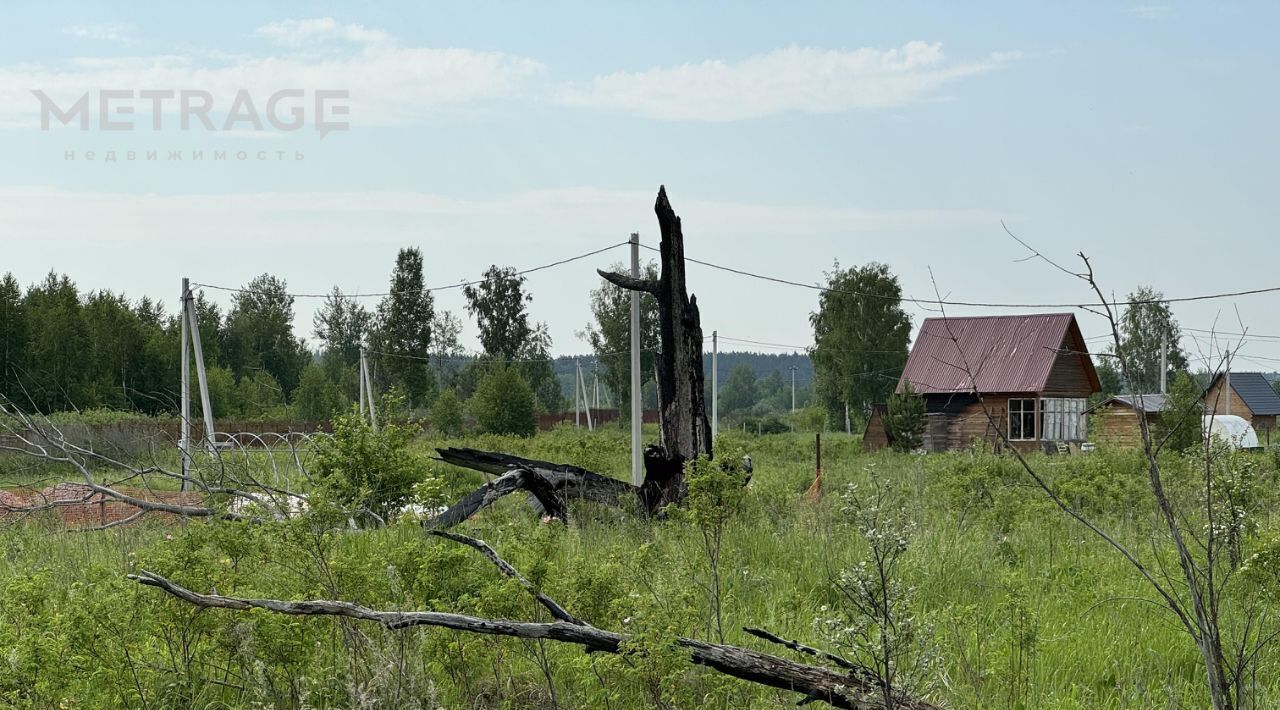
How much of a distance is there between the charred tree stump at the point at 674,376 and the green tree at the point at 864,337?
1690 inches

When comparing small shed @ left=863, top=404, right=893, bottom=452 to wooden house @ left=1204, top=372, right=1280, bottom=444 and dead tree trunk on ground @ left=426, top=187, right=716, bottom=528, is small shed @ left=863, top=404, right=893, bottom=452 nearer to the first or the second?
wooden house @ left=1204, top=372, right=1280, bottom=444

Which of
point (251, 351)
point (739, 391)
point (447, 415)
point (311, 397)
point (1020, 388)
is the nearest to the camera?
point (1020, 388)

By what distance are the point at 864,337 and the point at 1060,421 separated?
64.3 ft

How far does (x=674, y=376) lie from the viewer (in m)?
12.4

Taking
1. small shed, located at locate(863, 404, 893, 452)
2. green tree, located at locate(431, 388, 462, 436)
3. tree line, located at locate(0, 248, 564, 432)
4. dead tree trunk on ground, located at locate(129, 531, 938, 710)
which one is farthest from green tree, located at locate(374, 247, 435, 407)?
dead tree trunk on ground, located at locate(129, 531, 938, 710)

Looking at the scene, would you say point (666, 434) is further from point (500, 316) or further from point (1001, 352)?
point (500, 316)

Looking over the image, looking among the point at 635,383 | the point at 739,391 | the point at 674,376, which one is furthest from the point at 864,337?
the point at 739,391

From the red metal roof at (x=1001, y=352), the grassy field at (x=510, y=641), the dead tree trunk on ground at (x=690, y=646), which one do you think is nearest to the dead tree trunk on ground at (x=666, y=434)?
the grassy field at (x=510, y=641)

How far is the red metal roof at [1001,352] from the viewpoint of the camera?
3612 centimetres

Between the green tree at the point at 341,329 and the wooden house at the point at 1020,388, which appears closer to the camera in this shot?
the wooden house at the point at 1020,388

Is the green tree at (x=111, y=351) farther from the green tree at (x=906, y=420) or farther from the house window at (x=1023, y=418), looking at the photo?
the house window at (x=1023, y=418)

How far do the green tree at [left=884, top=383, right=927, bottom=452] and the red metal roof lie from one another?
3.08 ft

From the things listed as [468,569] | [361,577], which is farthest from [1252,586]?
[361,577]

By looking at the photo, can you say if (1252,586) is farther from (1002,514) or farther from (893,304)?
(893,304)
